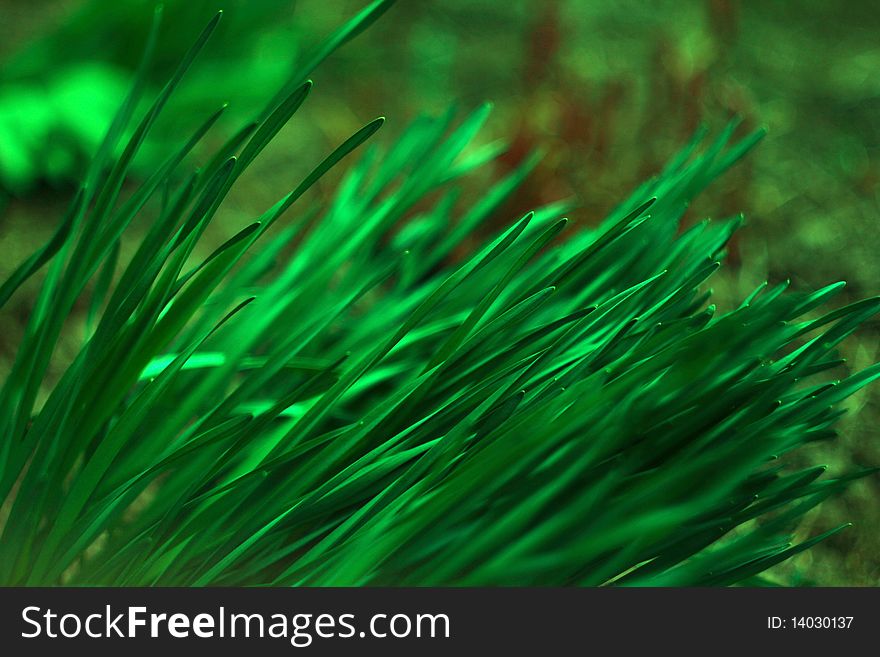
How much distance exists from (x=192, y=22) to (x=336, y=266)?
9.1 inches

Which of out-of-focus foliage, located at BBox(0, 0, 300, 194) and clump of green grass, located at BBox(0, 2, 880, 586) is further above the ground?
out-of-focus foliage, located at BBox(0, 0, 300, 194)

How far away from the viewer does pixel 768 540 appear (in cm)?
11

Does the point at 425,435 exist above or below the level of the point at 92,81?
below

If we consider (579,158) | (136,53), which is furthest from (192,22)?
(579,158)

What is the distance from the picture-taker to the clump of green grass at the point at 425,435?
0.34ft

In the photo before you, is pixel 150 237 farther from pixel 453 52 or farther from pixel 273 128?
pixel 453 52

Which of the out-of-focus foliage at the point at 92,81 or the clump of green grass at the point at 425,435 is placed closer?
the clump of green grass at the point at 425,435

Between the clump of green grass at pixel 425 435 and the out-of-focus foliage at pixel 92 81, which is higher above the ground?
the out-of-focus foliage at pixel 92 81

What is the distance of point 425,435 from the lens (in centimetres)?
12

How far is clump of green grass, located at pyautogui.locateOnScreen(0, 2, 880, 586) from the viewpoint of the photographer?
105 millimetres

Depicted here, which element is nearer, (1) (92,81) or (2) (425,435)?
(2) (425,435)

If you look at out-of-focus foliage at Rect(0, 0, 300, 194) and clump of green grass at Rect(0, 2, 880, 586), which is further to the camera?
out-of-focus foliage at Rect(0, 0, 300, 194)

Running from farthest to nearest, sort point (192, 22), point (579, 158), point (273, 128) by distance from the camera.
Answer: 1. point (579, 158)
2. point (192, 22)
3. point (273, 128)

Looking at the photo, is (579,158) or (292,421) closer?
(292,421)
